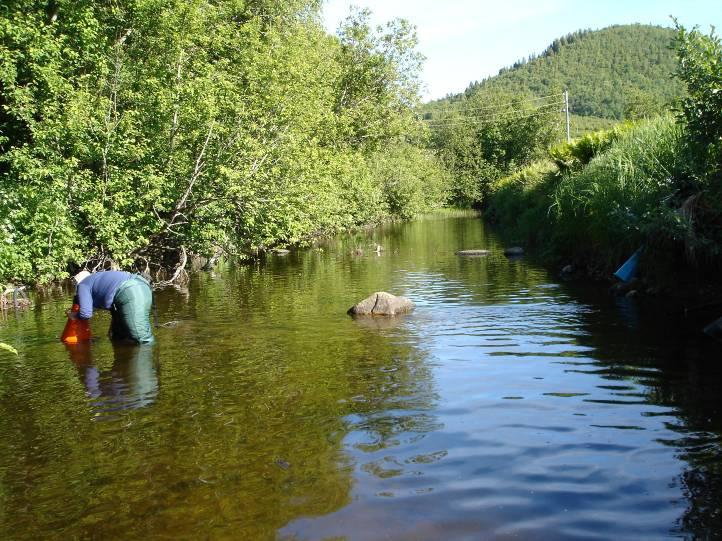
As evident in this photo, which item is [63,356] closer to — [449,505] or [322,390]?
[322,390]

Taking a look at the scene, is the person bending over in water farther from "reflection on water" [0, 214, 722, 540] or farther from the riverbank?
the riverbank

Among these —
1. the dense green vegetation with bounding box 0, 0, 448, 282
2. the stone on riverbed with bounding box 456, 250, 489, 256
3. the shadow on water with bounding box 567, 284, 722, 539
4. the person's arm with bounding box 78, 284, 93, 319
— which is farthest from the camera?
the stone on riverbed with bounding box 456, 250, 489, 256

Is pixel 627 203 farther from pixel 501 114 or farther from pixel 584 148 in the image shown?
pixel 501 114

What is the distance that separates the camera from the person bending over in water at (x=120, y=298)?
38.4ft

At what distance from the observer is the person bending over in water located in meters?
11.7

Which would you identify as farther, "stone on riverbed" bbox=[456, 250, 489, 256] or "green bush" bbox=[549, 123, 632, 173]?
"stone on riverbed" bbox=[456, 250, 489, 256]

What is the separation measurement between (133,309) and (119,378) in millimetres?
2344

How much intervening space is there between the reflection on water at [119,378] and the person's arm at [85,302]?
0.65m

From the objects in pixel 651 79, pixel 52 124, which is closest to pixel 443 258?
pixel 52 124

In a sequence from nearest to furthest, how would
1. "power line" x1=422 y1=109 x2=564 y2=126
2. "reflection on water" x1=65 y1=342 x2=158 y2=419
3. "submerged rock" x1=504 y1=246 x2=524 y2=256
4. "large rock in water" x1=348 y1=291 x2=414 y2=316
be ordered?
"reflection on water" x1=65 y1=342 x2=158 y2=419, "large rock in water" x1=348 y1=291 x2=414 y2=316, "submerged rock" x1=504 y1=246 x2=524 y2=256, "power line" x1=422 y1=109 x2=564 y2=126

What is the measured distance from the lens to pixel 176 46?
20.0 metres

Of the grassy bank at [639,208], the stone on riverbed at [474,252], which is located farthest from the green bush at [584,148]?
the stone on riverbed at [474,252]

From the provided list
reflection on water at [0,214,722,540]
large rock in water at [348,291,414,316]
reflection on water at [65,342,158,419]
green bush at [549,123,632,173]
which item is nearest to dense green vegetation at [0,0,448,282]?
reflection on water at [65,342,158,419]

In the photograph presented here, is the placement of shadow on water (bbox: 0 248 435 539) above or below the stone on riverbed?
below
